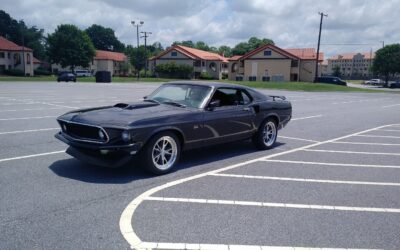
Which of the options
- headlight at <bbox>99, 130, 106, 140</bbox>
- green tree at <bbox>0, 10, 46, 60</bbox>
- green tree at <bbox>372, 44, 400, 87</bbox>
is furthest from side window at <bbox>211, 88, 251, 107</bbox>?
green tree at <bbox>0, 10, 46, 60</bbox>

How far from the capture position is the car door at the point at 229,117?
631 cm

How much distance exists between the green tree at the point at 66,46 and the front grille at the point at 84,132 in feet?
236

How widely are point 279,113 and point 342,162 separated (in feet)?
5.89

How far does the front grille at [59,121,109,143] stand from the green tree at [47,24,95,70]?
236 ft

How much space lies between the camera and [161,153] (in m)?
5.62

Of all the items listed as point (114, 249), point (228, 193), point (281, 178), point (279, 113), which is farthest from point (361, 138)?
point (114, 249)

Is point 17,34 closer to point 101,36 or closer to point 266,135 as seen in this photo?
point 101,36

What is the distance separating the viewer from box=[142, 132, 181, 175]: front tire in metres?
5.39

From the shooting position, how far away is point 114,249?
325 centimetres

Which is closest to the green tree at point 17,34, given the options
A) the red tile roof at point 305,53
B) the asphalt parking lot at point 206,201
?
the red tile roof at point 305,53

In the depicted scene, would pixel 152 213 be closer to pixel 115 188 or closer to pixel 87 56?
pixel 115 188

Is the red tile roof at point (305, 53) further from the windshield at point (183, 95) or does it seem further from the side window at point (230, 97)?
the windshield at point (183, 95)

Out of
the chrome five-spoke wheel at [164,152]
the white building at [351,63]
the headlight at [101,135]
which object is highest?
the white building at [351,63]

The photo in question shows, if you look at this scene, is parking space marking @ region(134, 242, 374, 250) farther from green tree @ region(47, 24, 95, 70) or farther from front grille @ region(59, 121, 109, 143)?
green tree @ region(47, 24, 95, 70)
